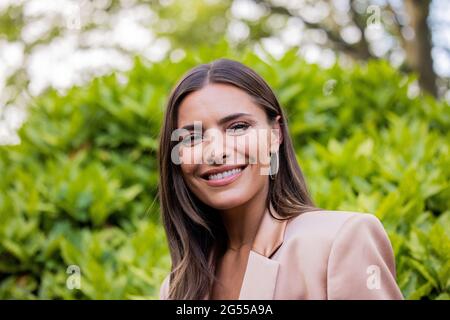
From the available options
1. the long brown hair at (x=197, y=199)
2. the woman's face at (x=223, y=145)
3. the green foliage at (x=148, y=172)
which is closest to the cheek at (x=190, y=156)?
the woman's face at (x=223, y=145)

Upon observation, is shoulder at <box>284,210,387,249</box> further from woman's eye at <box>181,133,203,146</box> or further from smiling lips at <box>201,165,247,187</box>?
woman's eye at <box>181,133,203,146</box>

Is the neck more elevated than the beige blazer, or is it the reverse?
the neck

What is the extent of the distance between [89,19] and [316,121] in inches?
366

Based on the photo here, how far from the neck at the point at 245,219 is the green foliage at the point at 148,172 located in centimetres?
96

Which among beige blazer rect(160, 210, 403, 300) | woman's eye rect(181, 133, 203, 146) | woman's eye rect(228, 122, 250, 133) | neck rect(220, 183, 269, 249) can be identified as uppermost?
woman's eye rect(228, 122, 250, 133)

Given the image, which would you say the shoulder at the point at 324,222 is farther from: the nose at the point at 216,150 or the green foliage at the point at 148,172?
the green foliage at the point at 148,172

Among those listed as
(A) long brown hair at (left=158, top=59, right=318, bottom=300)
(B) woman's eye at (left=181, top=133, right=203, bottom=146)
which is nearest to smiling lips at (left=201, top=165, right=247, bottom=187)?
(B) woman's eye at (left=181, top=133, right=203, bottom=146)

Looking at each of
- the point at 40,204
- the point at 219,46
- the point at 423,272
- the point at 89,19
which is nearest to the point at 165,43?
the point at 89,19

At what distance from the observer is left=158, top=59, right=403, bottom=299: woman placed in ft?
6.51

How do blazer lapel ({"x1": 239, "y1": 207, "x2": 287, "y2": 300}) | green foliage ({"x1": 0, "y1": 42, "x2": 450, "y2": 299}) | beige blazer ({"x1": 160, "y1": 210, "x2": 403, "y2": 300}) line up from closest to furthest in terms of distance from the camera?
beige blazer ({"x1": 160, "y1": 210, "x2": 403, "y2": 300}) → blazer lapel ({"x1": 239, "y1": 207, "x2": 287, "y2": 300}) → green foliage ({"x1": 0, "y1": 42, "x2": 450, "y2": 299})

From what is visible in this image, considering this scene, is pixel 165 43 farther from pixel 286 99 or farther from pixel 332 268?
pixel 332 268

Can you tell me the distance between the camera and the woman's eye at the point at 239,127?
7.30ft

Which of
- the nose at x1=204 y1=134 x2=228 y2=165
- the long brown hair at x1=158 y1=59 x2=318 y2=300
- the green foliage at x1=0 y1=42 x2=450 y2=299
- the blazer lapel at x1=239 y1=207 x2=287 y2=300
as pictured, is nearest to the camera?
the blazer lapel at x1=239 y1=207 x2=287 y2=300

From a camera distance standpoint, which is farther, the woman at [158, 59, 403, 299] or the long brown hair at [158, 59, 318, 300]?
the long brown hair at [158, 59, 318, 300]
